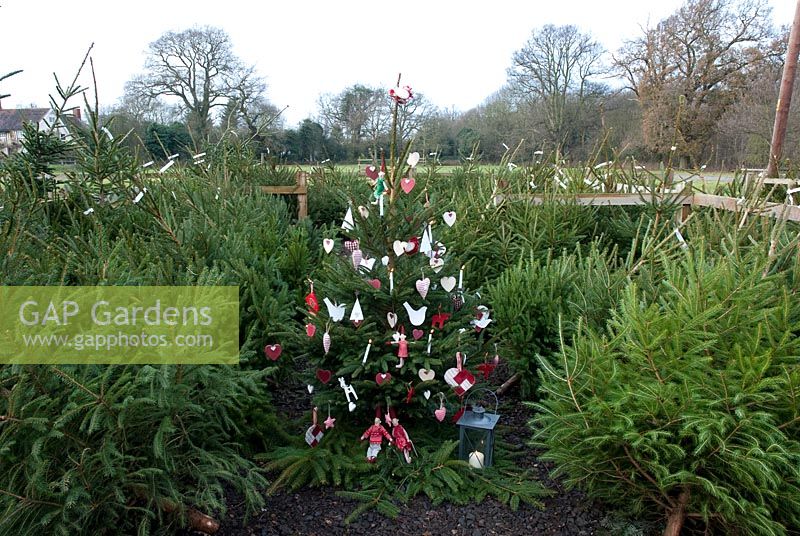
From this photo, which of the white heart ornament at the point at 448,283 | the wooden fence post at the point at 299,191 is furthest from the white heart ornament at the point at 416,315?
the wooden fence post at the point at 299,191

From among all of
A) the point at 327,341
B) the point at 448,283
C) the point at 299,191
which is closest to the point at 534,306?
the point at 448,283

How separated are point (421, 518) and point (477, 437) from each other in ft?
1.87

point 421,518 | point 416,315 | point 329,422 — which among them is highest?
point 416,315

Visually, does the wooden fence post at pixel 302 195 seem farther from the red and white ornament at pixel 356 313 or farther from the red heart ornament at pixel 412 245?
the red and white ornament at pixel 356 313

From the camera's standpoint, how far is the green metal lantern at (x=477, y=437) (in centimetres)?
304

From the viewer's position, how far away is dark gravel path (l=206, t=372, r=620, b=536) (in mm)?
2617

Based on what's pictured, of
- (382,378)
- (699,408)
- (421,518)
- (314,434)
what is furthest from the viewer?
(314,434)

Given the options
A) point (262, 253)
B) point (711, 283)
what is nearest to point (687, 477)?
point (711, 283)

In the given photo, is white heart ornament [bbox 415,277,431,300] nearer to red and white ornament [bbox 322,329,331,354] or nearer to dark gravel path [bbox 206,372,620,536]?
red and white ornament [bbox 322,329,331,354]

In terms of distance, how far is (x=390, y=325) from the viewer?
3.08 m

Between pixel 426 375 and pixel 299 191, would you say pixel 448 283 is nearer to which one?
pixel 426 375

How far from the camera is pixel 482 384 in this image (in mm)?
3408

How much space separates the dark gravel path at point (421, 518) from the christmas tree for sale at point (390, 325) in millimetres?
334

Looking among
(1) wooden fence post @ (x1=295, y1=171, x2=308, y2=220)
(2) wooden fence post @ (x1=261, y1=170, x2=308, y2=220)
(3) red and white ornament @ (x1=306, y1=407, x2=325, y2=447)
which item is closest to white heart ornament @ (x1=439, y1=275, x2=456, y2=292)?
(3) red and white ornament @ (x1=306, y1=407, x2=325, y2=447)
